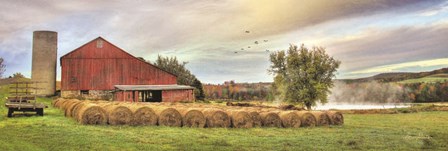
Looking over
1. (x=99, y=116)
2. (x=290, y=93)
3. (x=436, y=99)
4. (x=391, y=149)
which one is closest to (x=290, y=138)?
(x=391, y=149)

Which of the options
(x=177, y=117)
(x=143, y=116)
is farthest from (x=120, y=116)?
(x=177, y=117)

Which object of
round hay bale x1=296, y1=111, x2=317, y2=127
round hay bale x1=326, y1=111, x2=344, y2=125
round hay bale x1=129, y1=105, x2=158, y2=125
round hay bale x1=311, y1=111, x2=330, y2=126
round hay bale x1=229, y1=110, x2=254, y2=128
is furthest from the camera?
round hay bale x1=326, y1=111, x2=344, y2=125

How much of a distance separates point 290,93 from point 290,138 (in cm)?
3313

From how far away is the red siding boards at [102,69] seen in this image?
50.6 metres

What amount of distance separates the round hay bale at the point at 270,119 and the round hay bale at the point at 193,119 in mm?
3288

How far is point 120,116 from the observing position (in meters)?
19.3

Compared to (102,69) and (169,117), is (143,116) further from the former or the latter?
(102,69)

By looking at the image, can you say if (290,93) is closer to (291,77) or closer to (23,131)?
(291,77)

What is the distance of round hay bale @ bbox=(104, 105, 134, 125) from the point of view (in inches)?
758

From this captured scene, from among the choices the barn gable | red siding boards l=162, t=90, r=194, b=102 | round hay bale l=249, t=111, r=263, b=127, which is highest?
the barn gable

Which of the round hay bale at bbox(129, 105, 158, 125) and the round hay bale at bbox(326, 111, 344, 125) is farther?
the round hay bale at bbox(326, 111, 344, 125)

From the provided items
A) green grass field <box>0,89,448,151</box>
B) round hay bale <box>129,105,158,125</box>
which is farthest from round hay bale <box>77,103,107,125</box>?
green grass field <box>0,89,448,151</box>

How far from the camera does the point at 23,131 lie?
16.4 metres

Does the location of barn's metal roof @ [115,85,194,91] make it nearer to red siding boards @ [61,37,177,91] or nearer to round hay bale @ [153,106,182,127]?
red siding boards @ [61,37,177,91]
